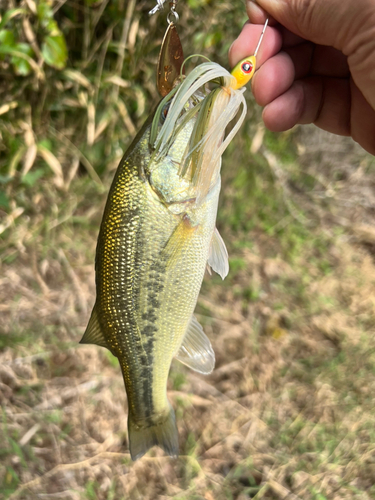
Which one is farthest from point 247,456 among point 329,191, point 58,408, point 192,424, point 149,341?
point 329,191

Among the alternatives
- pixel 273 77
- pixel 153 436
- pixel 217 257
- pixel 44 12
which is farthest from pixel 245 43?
pixel 153 436

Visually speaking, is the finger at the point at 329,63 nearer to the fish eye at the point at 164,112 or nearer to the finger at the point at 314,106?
the finger at the point at 314,106

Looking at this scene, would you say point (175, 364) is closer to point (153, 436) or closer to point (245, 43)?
point (153, 436)

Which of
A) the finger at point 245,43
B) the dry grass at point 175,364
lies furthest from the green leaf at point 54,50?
the finger at point 245,43

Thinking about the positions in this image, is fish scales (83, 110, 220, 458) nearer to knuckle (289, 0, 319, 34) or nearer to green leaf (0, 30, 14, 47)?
knuckle (289, 0, 319, 34)

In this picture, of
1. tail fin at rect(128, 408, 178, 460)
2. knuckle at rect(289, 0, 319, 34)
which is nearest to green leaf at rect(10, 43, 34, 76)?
knuckle at rect(289, 0, 319, 34)

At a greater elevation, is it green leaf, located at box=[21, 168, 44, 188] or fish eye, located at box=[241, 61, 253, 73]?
fish eye, located at box=[241, 61, 253, 73]
